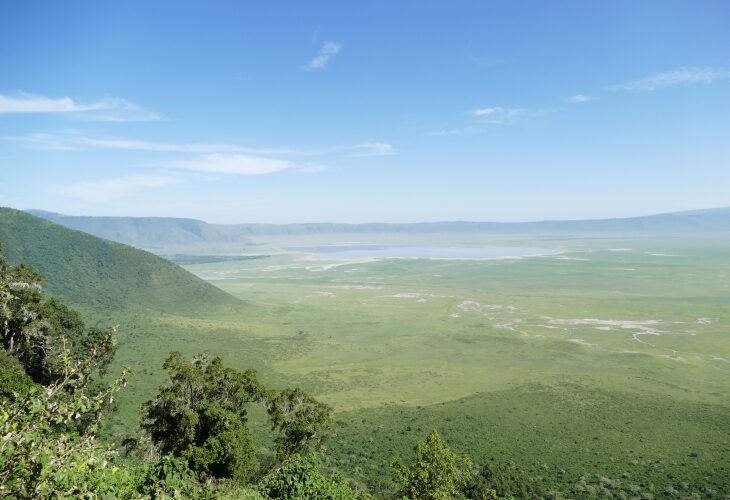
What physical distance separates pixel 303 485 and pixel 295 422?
992cm

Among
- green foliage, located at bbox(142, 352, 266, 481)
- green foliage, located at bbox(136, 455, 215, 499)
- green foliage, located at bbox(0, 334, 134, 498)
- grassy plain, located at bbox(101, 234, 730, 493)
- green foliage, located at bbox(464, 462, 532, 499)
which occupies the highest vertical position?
green foliage, located at bbox(0, 334, 134, 498)

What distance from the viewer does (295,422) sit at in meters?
26.3

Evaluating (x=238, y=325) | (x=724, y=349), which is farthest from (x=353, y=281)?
(x=724, y=349)

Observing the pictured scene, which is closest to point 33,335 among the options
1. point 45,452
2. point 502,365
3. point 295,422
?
point 295,422

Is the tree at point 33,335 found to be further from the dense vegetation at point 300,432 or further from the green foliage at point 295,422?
the green foliage at point 295,422

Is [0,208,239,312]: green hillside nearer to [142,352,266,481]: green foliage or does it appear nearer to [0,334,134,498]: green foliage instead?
[142,352,266,481]: green foliage

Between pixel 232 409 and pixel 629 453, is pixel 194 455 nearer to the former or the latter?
pixel 232 409

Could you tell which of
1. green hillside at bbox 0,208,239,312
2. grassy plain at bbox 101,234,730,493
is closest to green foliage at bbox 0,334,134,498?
grassy plain at bbox 101,234,730,493

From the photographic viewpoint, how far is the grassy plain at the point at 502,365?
37.3m

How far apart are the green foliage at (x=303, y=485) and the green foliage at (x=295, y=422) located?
8.29 meters

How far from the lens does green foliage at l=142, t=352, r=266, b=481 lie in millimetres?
22453

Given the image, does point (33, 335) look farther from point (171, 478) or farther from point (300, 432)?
point (171, 478)

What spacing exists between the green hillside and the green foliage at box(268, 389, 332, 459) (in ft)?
258

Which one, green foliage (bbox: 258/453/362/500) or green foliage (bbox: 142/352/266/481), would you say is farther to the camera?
green foliage (bbox: 142/352/266/481)
